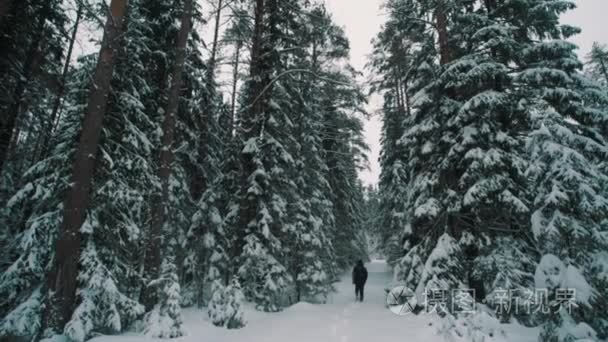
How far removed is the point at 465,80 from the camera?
8.51 m

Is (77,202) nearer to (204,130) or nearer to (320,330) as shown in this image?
(320,330)

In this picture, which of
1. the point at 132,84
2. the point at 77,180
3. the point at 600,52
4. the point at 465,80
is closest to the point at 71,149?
the point at 77,180

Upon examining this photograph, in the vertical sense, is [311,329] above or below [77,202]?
below

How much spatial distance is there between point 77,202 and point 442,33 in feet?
37.8

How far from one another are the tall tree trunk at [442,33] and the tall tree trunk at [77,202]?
31.3 ft

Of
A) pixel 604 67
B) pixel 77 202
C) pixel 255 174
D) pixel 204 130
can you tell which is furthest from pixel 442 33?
pixel 604 67

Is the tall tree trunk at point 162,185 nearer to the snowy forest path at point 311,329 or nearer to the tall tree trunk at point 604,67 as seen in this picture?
the snowy forest path at point 311,329

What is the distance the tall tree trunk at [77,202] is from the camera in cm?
591

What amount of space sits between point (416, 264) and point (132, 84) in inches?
379

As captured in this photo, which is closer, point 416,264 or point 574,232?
point 574,232

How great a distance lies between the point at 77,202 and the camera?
6.19 meters

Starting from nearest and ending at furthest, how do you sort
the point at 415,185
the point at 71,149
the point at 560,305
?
the point at 560,305, the point at 71,149, the point at 415,185

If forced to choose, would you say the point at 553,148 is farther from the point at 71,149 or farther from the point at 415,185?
the point at 71,149
